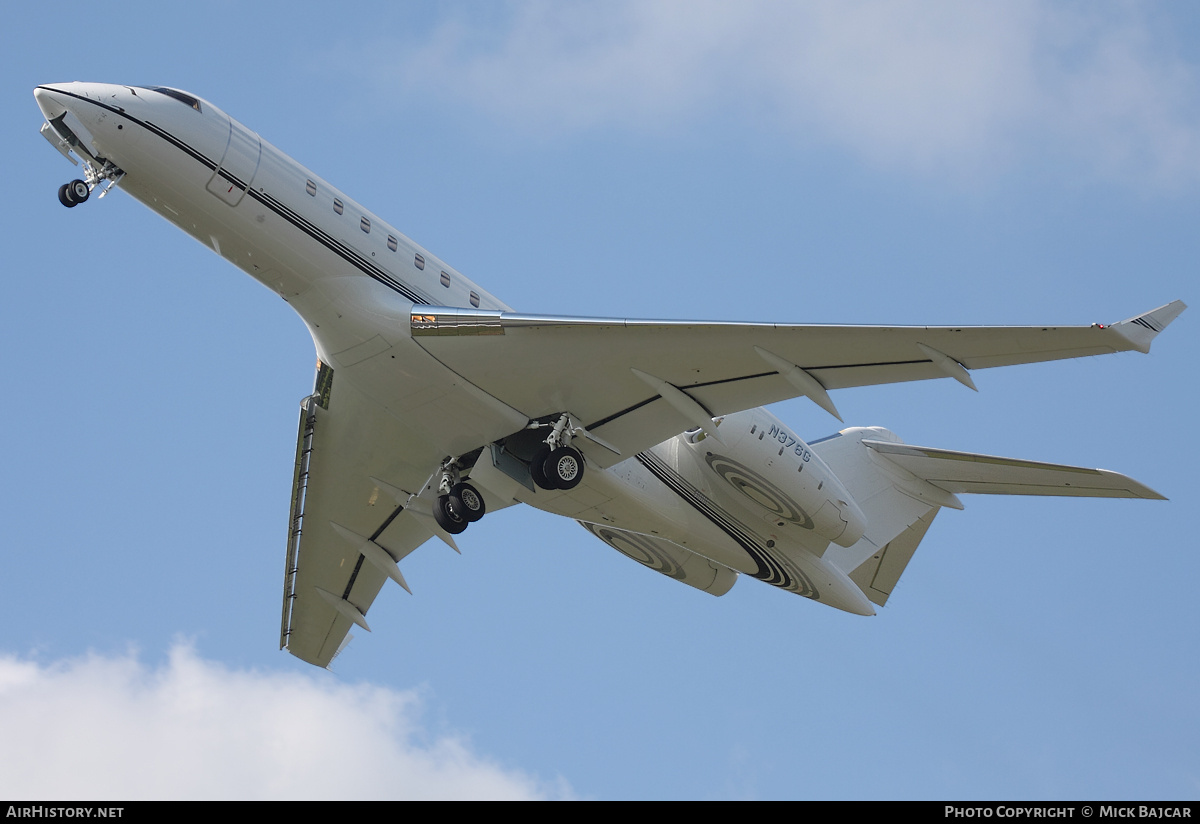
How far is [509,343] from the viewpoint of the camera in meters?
14.5

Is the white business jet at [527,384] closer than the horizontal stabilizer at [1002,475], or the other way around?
the white business jet at [527,384]

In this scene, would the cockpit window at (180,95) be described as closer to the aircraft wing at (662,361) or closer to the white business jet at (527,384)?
Result: the white business jet at (527,384)

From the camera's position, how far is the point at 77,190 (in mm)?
13906

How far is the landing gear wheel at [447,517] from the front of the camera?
16.3 meters

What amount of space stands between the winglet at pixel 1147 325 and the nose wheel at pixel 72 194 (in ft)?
37.3

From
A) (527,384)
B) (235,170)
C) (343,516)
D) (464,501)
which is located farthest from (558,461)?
(235,170)

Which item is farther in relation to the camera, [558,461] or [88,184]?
[558,461]

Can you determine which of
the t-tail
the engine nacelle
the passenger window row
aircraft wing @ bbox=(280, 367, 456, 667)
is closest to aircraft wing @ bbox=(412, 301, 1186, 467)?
the passenger window row

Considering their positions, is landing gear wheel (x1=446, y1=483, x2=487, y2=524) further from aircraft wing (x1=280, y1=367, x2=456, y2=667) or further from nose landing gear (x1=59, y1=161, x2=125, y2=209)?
nose landing gear (x1=59, y1=161, x2=125, y2=209)

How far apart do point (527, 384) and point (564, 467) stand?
1.19 m

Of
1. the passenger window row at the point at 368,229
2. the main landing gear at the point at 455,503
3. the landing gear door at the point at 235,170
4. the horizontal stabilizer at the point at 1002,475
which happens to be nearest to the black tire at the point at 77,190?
the landing gear door at the point at 235,170

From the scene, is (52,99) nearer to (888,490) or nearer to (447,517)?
(447,517)
